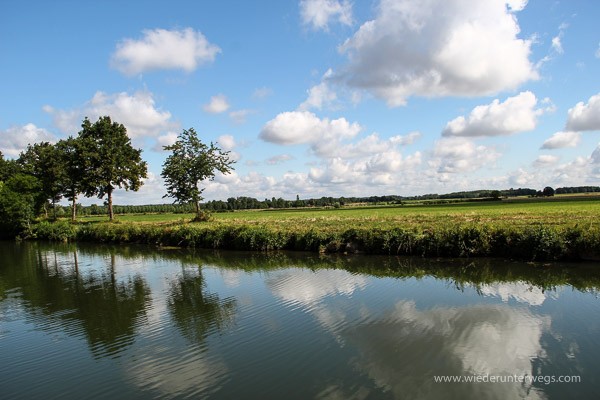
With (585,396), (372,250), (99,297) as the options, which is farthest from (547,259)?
(99,297)

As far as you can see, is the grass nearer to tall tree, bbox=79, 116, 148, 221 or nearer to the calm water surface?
the calm water surface

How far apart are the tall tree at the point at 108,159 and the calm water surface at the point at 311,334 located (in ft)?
107

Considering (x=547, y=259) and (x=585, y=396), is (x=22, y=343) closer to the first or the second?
(x=585, y=396)

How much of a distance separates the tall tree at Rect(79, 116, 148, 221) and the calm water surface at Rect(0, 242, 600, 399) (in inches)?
1278

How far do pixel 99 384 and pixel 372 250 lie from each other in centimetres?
2005

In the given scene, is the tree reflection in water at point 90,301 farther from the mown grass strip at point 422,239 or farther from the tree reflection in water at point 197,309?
the mown grass strip at point 422,239

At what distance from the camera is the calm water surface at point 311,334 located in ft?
28.0

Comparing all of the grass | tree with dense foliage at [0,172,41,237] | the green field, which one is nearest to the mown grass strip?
the grass

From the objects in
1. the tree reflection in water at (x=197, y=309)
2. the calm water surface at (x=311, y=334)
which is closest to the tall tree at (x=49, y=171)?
the calm water surface at (x=311, y=334)

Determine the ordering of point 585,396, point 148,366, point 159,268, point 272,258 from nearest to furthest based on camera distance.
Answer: point 585,396, point 148,366, point 159,268, point 272,258

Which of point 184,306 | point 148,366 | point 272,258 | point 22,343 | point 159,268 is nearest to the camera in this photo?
point 148,366

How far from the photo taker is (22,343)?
12055 millimetres

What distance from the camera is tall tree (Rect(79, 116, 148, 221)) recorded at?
168ft

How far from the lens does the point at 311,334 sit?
11.6 meters
